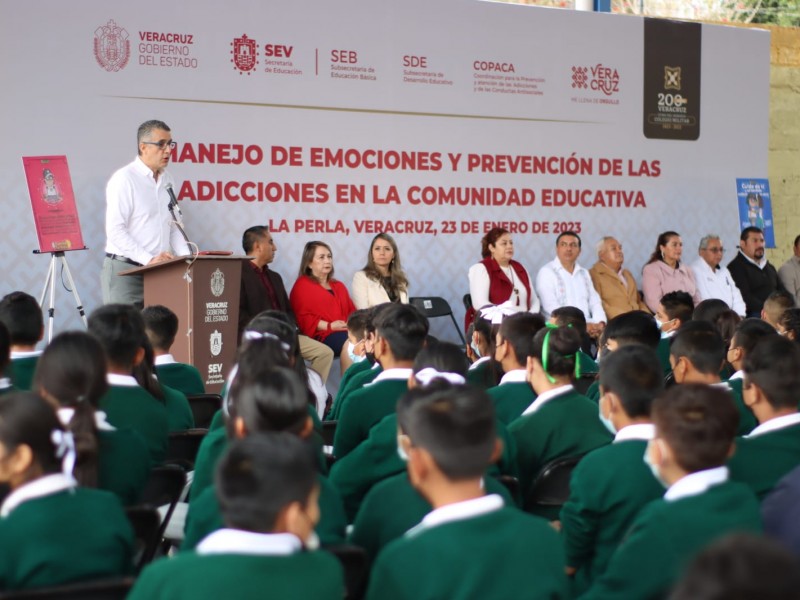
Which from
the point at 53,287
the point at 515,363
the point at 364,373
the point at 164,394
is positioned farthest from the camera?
the point at 53,287

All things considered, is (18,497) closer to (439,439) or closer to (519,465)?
(439,439)

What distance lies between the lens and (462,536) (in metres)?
1.73

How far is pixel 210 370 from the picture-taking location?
20.0ft

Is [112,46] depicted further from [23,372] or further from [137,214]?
[23,372]

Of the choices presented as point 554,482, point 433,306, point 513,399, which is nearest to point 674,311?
point 513,399

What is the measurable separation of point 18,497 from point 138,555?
0.41 meters

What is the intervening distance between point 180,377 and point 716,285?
578 cm

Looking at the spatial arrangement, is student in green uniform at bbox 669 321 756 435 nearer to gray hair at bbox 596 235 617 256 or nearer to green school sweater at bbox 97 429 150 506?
green school sweater at bbox 97 429 150 506

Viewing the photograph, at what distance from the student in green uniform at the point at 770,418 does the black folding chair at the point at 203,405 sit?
2.00 meters

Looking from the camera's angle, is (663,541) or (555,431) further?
(555,431)

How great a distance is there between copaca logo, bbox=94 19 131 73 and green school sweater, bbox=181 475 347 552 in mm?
5289

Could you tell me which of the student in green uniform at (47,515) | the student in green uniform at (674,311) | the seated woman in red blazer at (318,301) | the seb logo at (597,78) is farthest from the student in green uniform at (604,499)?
the seb logo at (597,78)

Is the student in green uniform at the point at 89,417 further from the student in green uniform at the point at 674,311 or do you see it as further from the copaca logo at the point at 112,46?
the copaca logo at the point at 112,46

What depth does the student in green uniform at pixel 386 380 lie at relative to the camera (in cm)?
343
